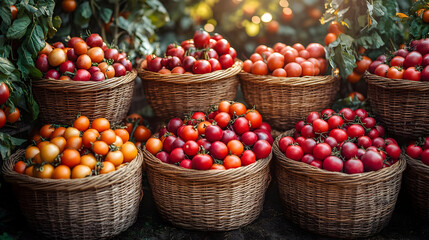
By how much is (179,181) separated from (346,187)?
0.99 m

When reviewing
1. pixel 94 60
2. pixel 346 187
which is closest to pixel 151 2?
pixel 94 60

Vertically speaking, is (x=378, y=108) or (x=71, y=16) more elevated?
(x=71, y=16)

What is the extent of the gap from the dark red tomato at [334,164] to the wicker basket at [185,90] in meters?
1.02

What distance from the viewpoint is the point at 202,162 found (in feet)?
7.49

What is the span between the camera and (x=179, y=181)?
7.66ft

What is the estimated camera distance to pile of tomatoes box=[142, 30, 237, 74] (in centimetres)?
288

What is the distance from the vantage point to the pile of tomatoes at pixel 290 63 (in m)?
2.93

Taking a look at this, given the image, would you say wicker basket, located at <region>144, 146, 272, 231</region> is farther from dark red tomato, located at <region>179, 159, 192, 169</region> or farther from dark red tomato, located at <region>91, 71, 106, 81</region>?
dark red tomato, located at <region>91, 71, 106, 81</region>

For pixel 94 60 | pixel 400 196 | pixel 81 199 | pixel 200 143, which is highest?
pixel 94 60

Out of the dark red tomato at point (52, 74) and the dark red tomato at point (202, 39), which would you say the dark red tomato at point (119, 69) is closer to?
the dark red tomato at point (52, 74)

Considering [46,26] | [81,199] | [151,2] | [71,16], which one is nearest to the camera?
[81,199]

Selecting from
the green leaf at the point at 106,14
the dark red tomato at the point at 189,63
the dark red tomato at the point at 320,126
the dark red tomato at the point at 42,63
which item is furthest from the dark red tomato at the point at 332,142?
the green leaf at the point at 106,14

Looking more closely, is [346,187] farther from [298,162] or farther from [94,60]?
[94,60]

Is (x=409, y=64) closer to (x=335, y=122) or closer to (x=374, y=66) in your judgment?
(x=374, y=66)
